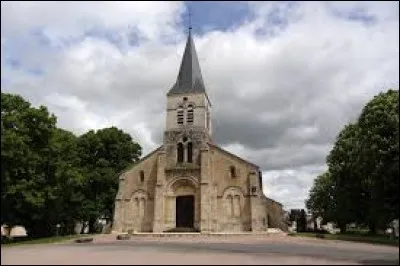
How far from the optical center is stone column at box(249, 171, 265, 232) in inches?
1681

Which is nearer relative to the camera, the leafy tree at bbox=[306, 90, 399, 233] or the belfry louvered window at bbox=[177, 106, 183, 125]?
the leafy tree at bbox=[306, 90, 399, 233]

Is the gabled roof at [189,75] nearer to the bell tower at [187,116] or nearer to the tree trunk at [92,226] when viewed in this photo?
the bell tower at [187,116]

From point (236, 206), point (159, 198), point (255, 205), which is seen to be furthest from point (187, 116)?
point (255, 205)

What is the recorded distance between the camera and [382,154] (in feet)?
102

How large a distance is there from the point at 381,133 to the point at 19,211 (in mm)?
26850

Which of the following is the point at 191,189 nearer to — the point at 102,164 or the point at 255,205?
the point at 255,205

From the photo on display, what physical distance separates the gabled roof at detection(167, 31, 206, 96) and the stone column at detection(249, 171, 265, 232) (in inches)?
449

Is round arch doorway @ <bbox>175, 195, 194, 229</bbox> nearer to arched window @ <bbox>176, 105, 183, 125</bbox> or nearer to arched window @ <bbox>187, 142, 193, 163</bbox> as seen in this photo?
arched window @ <bbox>187, 142, 193, 163</bbox>

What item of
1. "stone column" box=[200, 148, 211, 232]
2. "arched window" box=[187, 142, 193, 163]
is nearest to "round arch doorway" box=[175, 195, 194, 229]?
"stone column" box=[200, 148, 211, 232]

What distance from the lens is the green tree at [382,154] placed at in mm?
30969

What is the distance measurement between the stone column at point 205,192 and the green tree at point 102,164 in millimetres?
11722

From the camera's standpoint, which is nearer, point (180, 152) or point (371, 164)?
point (371, 164)

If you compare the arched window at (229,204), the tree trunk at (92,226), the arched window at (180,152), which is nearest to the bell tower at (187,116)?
the arched window at (180,152)

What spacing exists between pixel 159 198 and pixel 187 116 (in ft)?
30.7
